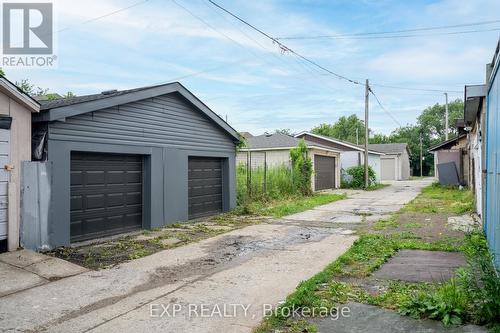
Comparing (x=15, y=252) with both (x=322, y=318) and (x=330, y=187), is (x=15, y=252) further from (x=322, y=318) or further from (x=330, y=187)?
(x=330, y=187)

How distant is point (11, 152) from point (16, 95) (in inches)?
40.6

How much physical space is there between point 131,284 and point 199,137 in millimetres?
7315

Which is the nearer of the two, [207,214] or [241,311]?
[241,311]

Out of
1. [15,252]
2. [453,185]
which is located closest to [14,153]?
[15,252]

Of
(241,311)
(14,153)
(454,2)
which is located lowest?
(241,311)

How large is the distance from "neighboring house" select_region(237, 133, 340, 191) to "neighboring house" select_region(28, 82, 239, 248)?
9393 millimetres

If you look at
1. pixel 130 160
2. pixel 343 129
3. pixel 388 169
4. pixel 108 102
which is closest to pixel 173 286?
pixel 108 102

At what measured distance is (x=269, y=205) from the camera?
621 inches

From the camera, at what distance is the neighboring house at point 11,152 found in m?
7.08

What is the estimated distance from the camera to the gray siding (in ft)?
26.2

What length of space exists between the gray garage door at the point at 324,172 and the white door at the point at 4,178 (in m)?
18.4

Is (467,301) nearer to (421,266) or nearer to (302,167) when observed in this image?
(421,266)

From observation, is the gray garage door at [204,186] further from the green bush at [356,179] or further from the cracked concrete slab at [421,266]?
the green bush at [356,179]

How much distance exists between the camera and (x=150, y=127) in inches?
415
